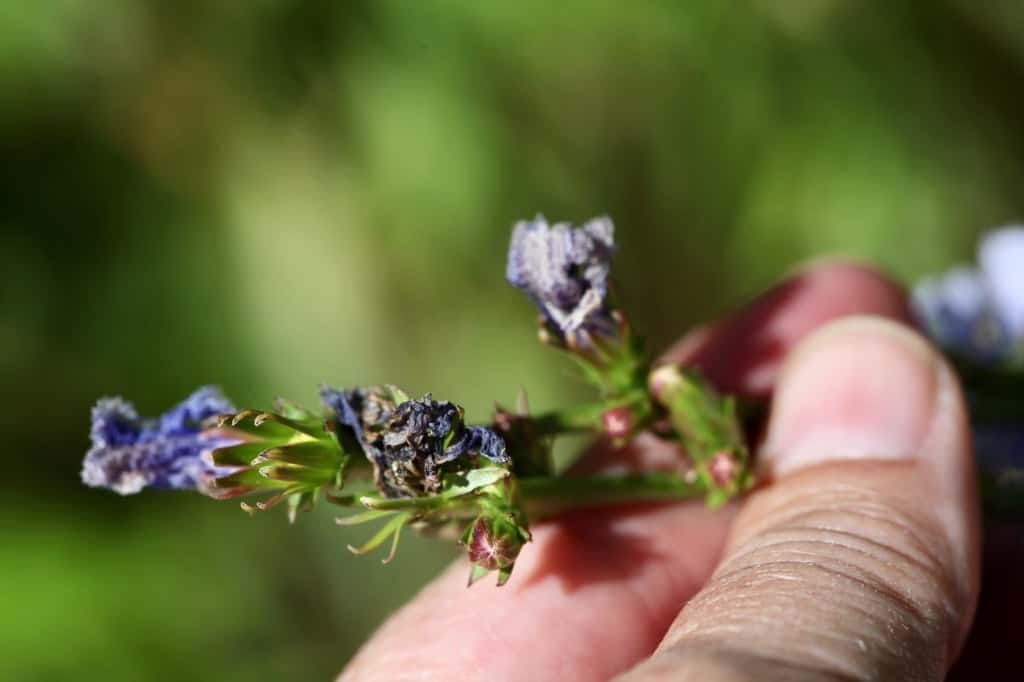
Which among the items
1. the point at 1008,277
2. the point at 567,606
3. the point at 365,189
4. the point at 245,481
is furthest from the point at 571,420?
the point at 365,189

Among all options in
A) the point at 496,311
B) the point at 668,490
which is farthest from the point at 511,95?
the point at 668,490

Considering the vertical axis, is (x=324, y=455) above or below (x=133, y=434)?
below

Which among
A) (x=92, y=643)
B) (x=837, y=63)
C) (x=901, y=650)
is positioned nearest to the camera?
(x=901, y=650)

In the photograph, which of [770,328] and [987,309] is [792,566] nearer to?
[770,328]

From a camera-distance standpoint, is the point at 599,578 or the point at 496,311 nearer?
the point at 599,578

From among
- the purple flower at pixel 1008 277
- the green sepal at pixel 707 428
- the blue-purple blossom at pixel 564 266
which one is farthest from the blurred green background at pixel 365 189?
the blue-purple blossom at pixel 564 266

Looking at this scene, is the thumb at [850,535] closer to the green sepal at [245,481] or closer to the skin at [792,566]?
the skin at [792,566]

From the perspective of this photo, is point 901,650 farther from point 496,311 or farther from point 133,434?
point 496,311

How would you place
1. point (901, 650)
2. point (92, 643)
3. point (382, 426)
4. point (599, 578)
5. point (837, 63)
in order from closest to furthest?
point (901, 650), point (382, 426), point (599, 578), point (92, 643), point (837, 63)
